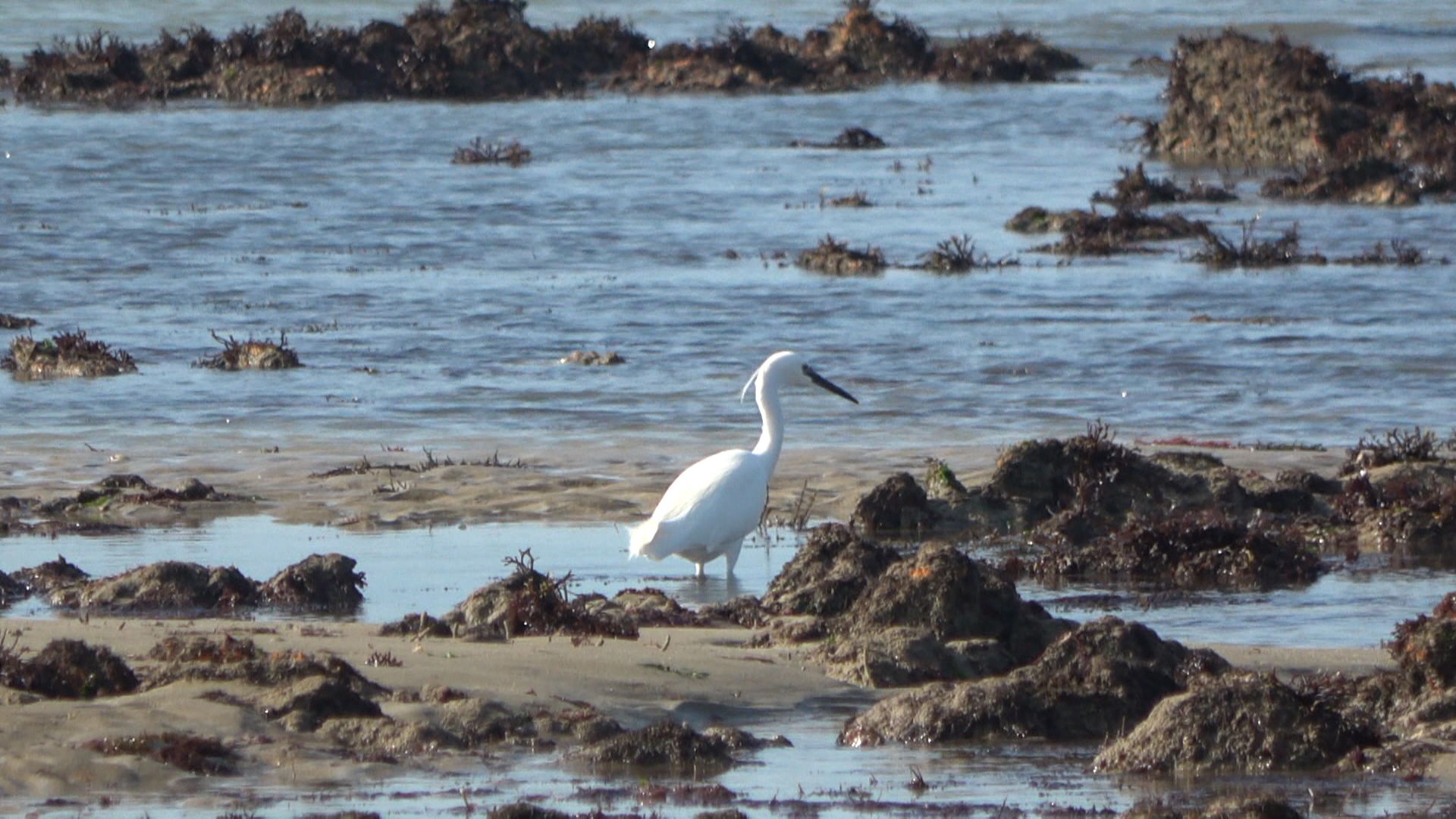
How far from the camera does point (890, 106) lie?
41281 mm

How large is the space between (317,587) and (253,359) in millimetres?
8890

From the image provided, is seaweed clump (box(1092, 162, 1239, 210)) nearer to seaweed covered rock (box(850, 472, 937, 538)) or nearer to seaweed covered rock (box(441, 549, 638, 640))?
seaweed covered rock (box(850, 472, 937, 538))

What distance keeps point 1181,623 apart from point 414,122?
3081 cm

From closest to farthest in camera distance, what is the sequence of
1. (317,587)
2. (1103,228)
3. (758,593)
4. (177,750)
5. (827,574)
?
(177,750) → (827,574) → (317,587) → (758,593) → (1103,228)

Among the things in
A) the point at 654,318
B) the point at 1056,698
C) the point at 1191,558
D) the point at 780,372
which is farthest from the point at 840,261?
the point at 1056,698

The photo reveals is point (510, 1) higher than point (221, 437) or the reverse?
higher

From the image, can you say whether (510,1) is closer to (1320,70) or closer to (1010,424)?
(1320,70)

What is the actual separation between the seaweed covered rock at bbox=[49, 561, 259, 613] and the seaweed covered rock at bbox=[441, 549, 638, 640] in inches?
44.0

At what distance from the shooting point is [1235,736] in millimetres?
6836

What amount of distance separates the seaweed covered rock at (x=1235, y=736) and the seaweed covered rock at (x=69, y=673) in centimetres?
310

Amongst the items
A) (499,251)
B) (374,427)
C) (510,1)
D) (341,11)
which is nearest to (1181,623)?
(374,427)

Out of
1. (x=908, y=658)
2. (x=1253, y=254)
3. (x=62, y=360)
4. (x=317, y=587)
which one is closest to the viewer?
(x=908, y=658)

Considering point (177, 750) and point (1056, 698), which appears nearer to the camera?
point (177, 750)

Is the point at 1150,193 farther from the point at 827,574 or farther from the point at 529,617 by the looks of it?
the point at 529,617
